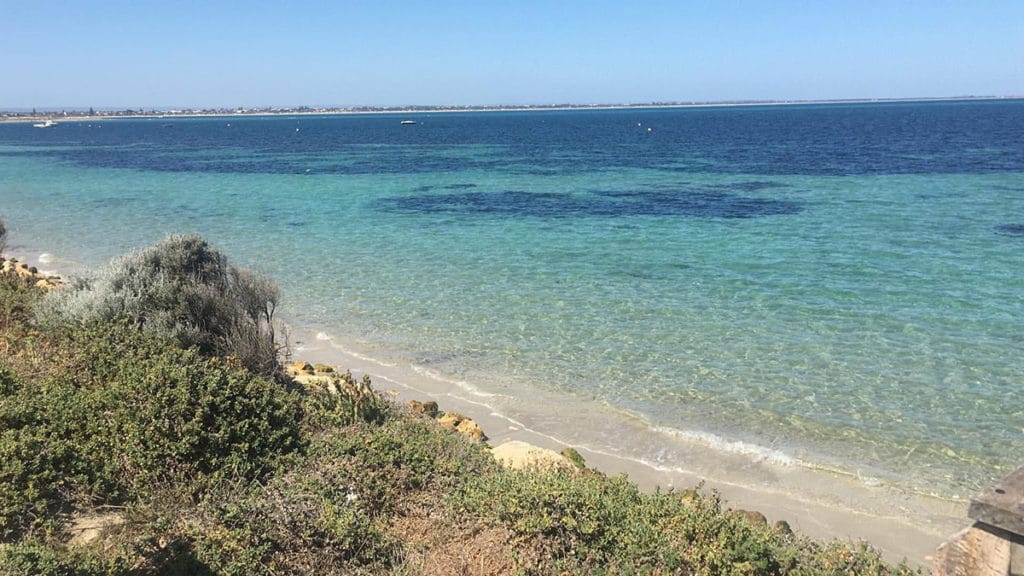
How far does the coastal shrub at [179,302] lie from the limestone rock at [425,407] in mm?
2038

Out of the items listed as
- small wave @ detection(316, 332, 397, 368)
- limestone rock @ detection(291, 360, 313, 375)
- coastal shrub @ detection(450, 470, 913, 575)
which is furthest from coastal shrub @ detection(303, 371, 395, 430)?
small wave @ detection(316, 332, 397, 368)

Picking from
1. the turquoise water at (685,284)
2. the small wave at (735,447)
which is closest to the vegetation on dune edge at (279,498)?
the small wave at (735,447)

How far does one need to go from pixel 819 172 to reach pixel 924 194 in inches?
437

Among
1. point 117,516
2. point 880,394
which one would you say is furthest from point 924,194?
point 117,516

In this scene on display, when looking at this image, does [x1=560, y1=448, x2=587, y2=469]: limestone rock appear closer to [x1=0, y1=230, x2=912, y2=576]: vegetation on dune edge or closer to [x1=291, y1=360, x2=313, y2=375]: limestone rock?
[x1=0, y1=230, x2=912, y2=576]: vegetation on dune edge

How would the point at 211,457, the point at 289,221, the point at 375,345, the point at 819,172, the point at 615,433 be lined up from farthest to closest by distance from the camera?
1. the point at 819,172
2. the point at 289,221
3. the point at 375,345
4. the point at 615,433
5. the point at 211,457

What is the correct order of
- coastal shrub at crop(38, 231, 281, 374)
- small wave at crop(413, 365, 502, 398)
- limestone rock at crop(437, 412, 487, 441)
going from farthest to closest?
small wave at crop(413, 365, 502, 398), limestone rock at crop(437, 412, 487, 441), coastal shrub at crop(38, 231, 281, 374)

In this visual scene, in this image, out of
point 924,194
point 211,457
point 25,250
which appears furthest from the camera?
point 924,194

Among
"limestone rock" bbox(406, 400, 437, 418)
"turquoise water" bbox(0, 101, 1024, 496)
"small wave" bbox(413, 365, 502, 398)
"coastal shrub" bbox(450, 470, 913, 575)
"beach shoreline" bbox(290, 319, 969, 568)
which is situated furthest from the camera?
"small wave" bbox(413, 365, 502, 398)

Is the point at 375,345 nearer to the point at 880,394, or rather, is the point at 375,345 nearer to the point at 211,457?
the point at 211,457

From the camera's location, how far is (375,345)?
13625mm

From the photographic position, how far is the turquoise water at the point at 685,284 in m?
10.2

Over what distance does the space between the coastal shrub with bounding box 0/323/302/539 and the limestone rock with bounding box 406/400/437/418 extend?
Result: 107 inches

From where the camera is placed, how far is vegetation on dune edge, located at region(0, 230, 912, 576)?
16.0ft
